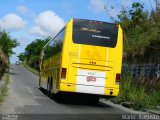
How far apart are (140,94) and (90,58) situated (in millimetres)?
3532

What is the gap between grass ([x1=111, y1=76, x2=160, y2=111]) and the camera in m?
19.4

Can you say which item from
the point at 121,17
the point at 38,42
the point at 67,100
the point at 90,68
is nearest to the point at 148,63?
the point at 67,100

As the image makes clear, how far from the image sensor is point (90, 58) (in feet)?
61.4

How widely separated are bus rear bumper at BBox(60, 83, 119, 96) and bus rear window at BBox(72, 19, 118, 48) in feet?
5.92

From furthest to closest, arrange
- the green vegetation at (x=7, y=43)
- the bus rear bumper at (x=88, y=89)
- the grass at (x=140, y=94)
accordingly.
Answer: the green vegetation at (x=7, y=43) < the grass at (x=140, y=94) < the bus rear bumper at (x=88, y=89)

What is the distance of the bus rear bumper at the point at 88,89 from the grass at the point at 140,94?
1.25 m

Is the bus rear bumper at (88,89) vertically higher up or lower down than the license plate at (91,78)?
lower down

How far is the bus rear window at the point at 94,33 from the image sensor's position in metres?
18.9

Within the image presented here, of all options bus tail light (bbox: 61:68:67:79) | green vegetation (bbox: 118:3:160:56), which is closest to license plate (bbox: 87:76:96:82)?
bus tail light (bbox: 61:68:67:79)

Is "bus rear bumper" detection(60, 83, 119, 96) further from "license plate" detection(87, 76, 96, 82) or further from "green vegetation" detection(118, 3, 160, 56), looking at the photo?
"green vegetation" detection(118, 3, 160, 56)

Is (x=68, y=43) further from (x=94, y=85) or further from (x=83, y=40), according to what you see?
(x=94, y=85)

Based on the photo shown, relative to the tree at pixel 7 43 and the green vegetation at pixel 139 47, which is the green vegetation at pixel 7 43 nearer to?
the tree at pixel 7 43

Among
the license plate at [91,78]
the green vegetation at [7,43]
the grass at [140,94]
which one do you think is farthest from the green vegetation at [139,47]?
the green vegetation at [7,43]

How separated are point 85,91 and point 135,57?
1084 centimetres
